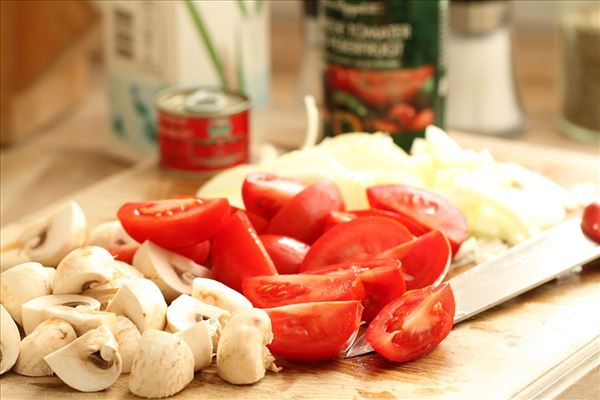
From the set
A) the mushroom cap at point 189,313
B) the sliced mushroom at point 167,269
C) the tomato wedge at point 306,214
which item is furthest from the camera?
the tomato wedge at point 306,214

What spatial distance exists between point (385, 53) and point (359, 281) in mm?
709

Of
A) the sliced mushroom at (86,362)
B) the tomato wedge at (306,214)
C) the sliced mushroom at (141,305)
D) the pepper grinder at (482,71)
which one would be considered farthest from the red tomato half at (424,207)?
the pepper grinder at (482,71)

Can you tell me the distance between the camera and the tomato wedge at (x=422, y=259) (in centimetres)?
162

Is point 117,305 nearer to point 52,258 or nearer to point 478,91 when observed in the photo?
A: point 52,258

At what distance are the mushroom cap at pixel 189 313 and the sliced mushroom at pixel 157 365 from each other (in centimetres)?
9

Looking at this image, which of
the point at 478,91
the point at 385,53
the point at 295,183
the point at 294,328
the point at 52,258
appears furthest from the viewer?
the point at 478,91

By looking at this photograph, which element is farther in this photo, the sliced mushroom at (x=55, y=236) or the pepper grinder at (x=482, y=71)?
the pepper grinder at (x=482, y=71)

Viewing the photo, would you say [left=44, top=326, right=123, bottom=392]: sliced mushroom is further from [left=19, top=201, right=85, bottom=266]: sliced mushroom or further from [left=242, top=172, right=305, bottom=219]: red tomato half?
[left=242, top=172, right=305, bottom=219]: red tomato half

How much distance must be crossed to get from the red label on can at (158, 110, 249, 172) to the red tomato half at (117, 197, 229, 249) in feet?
1.52

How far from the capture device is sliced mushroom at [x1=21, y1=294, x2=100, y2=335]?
147 centimetres

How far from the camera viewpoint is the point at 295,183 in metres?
1.81

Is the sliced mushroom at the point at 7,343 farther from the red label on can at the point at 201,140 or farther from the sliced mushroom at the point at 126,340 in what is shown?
the red label on can at the point at 201,140

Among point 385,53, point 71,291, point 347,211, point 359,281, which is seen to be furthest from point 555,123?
point 71,291

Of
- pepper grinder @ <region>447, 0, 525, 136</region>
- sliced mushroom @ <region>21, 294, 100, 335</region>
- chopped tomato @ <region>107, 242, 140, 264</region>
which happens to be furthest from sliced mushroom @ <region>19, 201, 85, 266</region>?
pepper grinder @ <region>447, 0, 525, 136</region>
